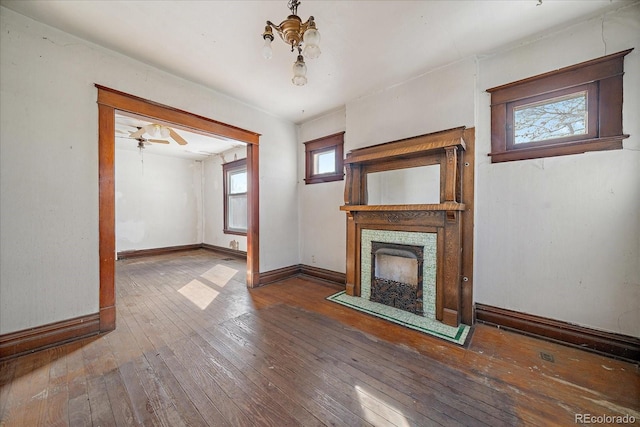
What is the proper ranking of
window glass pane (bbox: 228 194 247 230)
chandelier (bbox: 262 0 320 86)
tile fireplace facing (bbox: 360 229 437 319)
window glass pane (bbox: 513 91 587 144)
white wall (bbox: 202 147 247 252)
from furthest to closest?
white wall (bbox: 202 147 247 252) → window glass pane (bbox: 228 194 247 230) → tile fireplace facing (bbox: 360 229 437 319) → window glass pane (bbox: 513 91 587 144) → chandelier (bbox: 262 0 320 86)

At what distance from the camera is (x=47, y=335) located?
1996mm

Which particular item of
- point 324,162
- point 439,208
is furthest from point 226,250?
point 439,208

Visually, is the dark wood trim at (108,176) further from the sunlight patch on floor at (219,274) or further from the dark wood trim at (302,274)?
the dark wood trim at (302,274)

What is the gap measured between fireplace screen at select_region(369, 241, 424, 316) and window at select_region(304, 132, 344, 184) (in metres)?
1.41

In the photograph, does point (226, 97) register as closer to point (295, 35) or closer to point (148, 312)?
point (295, 35)

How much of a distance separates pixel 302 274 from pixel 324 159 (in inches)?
82.5

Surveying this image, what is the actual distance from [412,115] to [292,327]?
277cm

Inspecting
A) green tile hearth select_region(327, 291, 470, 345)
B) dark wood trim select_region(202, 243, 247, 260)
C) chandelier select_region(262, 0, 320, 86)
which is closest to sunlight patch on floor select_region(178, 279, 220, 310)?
green tile hearth select_region(327, 291, 470, 345)

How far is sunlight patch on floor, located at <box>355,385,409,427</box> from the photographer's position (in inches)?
50.6

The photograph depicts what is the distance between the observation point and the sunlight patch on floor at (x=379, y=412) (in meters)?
1.29

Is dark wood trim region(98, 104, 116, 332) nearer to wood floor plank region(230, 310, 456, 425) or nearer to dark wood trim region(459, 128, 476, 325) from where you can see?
wood floor plank region(230, 310, 456, 425)

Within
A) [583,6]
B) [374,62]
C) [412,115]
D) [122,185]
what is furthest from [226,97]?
[122,185]

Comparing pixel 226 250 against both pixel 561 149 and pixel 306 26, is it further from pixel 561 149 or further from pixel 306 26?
pixel 561 149

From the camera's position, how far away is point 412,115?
9.22 ft
